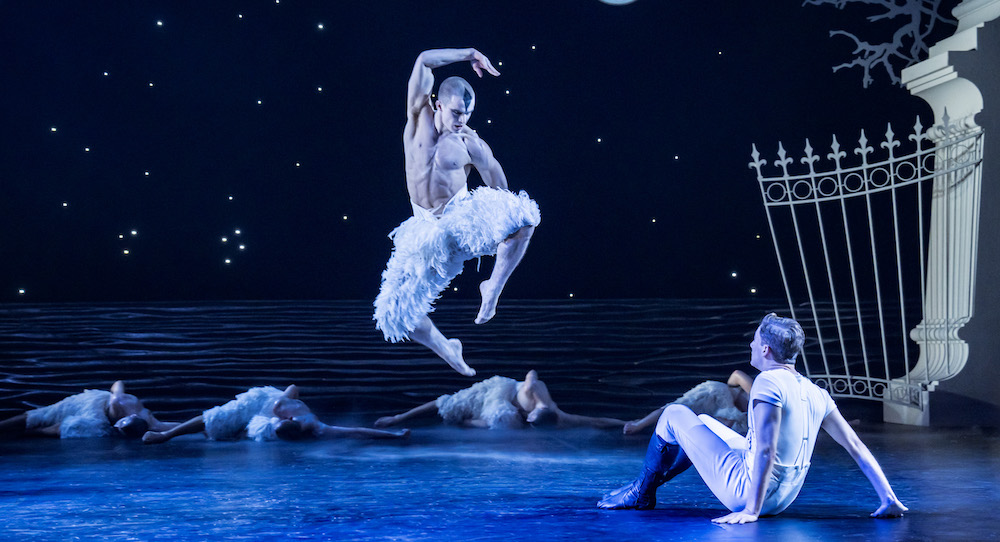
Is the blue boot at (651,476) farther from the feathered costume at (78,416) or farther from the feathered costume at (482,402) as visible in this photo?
the feathered costume at (78,416)

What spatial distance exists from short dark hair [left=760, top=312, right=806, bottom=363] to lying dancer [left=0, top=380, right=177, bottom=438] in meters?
4.27

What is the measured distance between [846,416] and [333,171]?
413cm

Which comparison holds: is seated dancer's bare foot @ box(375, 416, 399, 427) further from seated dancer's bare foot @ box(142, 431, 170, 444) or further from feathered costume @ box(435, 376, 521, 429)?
seated dancer's bare foot @ box(142, 431, 170, 444)

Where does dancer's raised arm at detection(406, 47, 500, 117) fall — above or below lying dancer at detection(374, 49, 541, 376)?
above

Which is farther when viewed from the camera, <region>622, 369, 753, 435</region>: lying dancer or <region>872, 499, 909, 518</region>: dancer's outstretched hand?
<region>622, 369, 753, 435</region>: lying dancer

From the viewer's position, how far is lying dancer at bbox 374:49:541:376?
4543mm

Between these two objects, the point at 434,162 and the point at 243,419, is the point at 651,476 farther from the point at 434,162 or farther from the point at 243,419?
the point at 243,419

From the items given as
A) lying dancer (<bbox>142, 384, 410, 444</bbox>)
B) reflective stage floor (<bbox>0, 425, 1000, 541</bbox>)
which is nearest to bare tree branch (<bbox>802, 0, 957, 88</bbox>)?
reflective stage floor (<bbox>0, 425, 1000, 541</bbox>)

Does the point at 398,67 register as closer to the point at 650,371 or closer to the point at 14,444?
the point at 650,371

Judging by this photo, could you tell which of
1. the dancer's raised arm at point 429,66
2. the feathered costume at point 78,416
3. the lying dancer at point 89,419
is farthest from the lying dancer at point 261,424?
the dancer's raised arm at point 429,66

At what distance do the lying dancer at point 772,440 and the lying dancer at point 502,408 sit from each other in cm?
312

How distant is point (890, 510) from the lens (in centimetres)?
316

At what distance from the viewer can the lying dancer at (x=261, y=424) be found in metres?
5.71

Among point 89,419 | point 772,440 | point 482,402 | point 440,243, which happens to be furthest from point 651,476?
point 89,419
